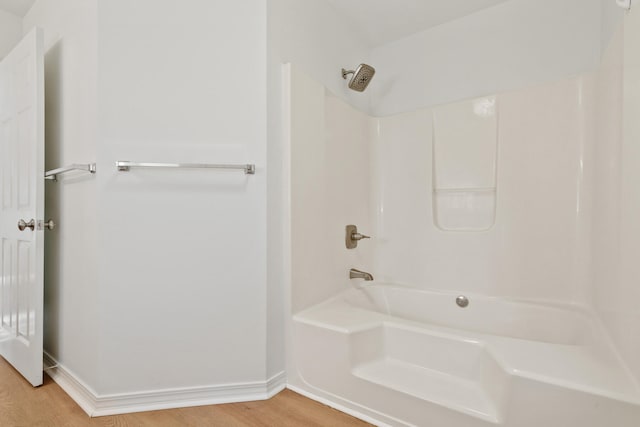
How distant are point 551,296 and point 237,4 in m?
2.27

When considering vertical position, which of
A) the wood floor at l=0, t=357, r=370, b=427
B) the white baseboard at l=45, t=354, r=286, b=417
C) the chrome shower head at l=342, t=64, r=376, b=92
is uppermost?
the chrome shower head at l=342, t=64, r=376, b=92

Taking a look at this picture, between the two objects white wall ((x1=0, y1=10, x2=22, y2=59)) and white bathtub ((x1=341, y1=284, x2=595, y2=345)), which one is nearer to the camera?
white bathtub ((x1=341, y1=284, x2=595, y2=345))

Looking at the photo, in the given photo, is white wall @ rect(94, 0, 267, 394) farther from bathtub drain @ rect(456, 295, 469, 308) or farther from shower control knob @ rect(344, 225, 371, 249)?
bathtub drain @ rect(456, 295, 469, 308)

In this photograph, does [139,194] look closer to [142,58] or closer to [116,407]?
[142,58]

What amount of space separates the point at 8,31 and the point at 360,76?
240 centimetres

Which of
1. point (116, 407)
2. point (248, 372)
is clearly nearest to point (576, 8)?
point (248, 372)

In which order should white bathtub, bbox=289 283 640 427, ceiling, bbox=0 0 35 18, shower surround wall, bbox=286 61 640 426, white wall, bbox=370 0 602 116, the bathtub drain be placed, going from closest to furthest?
white bathtub, bbox=289 283 640 427 < shower surround wall, bbox=286 61 640 426 < white wall, bbox=370 0 602 116 < the bathtub drain < ceiling, bbox=0 0 35 18

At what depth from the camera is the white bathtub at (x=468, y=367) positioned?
3.34ft

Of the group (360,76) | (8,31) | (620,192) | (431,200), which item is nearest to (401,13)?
(360,76)

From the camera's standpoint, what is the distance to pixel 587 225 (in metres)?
1.73

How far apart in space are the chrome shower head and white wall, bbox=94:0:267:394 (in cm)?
67

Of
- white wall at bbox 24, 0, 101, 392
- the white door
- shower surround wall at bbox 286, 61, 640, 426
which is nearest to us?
shower surround wall at bbox 286, 61, 640, 426

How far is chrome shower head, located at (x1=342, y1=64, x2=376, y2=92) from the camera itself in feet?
6.65

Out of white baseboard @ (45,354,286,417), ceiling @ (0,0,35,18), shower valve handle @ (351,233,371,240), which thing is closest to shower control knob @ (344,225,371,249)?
shower valve handle @ (351,233,371,240)
